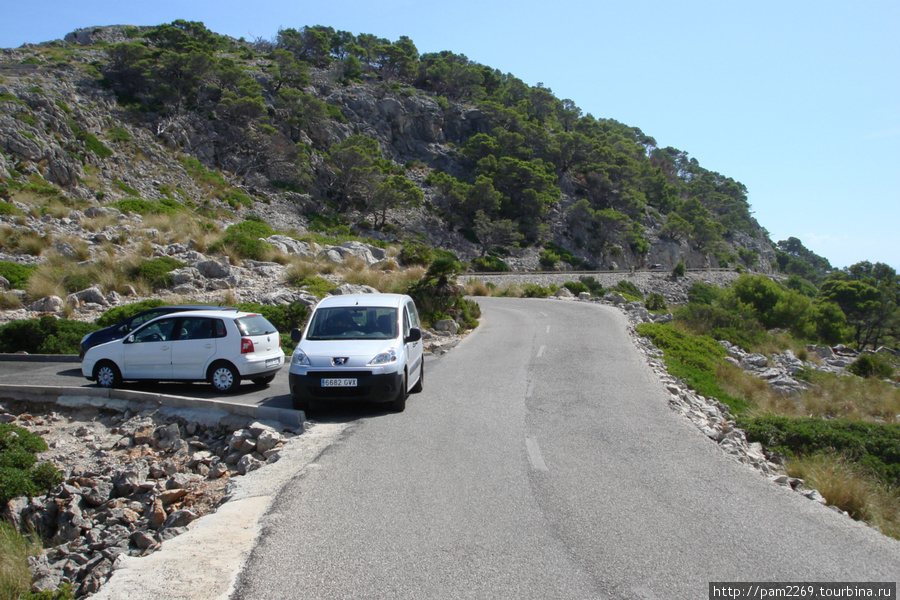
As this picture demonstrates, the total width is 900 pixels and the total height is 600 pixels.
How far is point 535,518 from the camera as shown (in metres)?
5.04

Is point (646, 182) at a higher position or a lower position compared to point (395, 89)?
lower

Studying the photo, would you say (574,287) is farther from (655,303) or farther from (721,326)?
(721,326)

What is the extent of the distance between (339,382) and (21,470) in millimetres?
Result: 4640

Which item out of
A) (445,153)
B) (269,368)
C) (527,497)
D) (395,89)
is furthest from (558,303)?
(395,89)

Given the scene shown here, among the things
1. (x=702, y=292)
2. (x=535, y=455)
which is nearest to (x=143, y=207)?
(x=535, y=455)

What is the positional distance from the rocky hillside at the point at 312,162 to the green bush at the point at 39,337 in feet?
14.2

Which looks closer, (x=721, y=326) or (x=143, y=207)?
(x=721, y=326)

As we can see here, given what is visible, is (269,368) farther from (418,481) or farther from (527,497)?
(527,497)

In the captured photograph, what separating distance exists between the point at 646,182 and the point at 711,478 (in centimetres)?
11062

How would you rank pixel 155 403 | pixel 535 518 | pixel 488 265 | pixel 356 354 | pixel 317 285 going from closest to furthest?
pixel 535 518 → pixel 356 354 → pixel 155 403 → pixel 317 285 → pixel 488 265

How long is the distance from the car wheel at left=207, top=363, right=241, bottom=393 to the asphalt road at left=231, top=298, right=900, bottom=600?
2.94 meters

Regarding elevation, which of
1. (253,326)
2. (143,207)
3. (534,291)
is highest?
(143,207)

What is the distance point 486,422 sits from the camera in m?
8.66

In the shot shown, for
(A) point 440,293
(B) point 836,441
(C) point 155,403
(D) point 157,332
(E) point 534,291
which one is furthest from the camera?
(E) point 534,291
